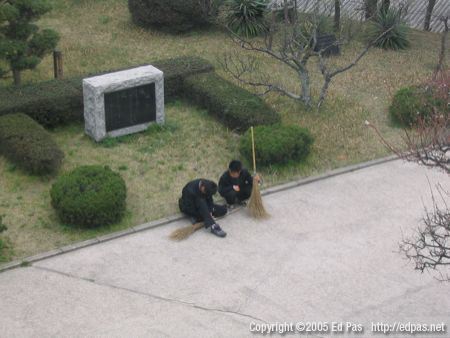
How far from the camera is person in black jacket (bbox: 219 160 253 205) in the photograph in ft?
44.0

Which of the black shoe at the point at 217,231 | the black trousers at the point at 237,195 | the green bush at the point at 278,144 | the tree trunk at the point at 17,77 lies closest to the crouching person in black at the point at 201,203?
the black shoe at the point at 217,231

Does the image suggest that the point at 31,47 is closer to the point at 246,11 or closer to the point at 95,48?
the point at 95,48

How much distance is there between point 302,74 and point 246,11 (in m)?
4.64

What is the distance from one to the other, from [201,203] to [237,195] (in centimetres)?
93

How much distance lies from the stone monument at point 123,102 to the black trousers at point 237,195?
3248mm

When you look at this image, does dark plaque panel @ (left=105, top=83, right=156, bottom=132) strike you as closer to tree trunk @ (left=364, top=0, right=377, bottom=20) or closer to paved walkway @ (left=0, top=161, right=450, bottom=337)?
paved walkway @ (left=0, top=161, right=450, bottom=337)

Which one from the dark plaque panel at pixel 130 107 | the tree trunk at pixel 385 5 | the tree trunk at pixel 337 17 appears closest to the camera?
the dark plaque panel at pixel 130 107

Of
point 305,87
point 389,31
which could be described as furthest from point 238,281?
point 389,31

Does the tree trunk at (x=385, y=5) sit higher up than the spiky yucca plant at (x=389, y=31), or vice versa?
the tree trunk at (x=385, y=5)

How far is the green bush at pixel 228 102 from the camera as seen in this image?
626 inches

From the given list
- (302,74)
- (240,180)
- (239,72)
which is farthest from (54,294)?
(239,72)

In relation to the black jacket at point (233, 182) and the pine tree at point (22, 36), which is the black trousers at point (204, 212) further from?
the pine tree at point (22, 36)

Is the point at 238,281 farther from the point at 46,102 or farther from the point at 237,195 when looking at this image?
the point at 46,102

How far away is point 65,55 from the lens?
1978 cm
